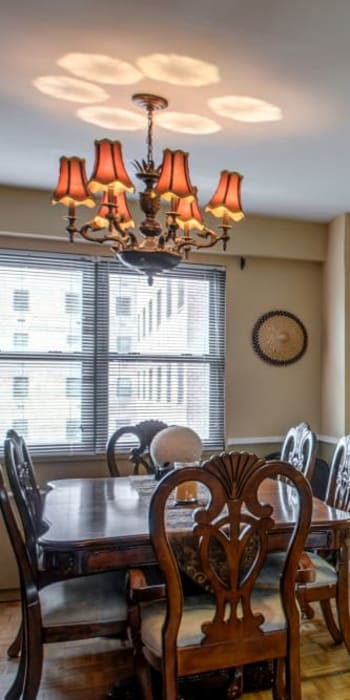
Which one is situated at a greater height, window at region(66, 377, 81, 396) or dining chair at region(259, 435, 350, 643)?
window at region(66, 377, 81, 396)

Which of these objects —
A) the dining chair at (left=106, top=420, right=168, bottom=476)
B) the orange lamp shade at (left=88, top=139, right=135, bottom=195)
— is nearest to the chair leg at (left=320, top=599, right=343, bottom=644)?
the dining chair at (left=106, top=420, right=168, bottom=476)

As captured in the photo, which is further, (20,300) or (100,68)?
(20,300)

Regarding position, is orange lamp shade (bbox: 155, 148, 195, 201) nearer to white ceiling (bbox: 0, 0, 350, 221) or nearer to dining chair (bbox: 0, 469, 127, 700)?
white ceiling (bbox: 0, 0, 350, 221)

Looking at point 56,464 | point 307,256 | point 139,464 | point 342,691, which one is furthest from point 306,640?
point 307,256

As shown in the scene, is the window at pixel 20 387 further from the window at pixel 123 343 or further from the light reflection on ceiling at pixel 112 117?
the light reflection on ceiling at pixel 112 117

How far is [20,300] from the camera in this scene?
11.0 feet

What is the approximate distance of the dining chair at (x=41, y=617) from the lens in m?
1.87

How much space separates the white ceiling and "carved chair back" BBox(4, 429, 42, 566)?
149cm

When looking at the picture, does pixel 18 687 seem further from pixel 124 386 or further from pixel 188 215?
pixel 188 215

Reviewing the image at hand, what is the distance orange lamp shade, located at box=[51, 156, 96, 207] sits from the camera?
211cm

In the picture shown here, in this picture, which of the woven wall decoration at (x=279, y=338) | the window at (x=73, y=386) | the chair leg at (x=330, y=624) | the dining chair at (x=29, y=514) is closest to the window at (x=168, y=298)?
the woven wall decoration at (x=279, y=338)

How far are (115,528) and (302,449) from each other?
4.28ft

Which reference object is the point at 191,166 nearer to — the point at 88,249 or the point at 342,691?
the point at 88,249

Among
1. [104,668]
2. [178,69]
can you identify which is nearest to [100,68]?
[178,69]
